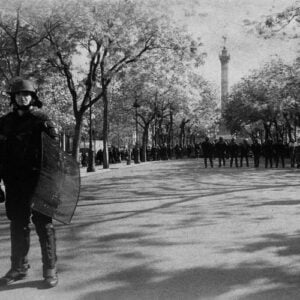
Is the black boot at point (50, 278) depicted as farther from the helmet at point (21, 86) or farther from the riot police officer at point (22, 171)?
the helmet at point (21, 86)

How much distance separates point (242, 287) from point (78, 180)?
1.70 metres

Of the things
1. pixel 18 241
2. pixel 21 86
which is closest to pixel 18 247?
pixel 18 241

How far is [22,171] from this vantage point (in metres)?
4.54

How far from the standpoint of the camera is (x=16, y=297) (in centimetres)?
418

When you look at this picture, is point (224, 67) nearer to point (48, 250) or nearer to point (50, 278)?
point (48, 250)

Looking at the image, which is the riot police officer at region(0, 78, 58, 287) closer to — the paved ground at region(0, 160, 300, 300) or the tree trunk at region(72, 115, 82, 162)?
the paved ground at region(0, 160, 300, 300)

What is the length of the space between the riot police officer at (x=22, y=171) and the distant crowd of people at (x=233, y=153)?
22202mm

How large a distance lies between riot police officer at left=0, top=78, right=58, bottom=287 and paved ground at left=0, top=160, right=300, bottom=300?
0.23 meters

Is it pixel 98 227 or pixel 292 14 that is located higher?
pixel 292 14

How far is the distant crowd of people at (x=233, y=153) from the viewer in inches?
1133

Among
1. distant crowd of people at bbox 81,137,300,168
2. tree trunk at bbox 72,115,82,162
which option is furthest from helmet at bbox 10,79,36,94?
distant crowd of people at bbox 81,137,300,168

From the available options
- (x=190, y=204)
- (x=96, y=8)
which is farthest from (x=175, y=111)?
(x=190, y=204)

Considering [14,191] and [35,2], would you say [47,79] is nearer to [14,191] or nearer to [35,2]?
[35,2]

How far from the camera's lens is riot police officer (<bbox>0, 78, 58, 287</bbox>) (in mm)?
4555
